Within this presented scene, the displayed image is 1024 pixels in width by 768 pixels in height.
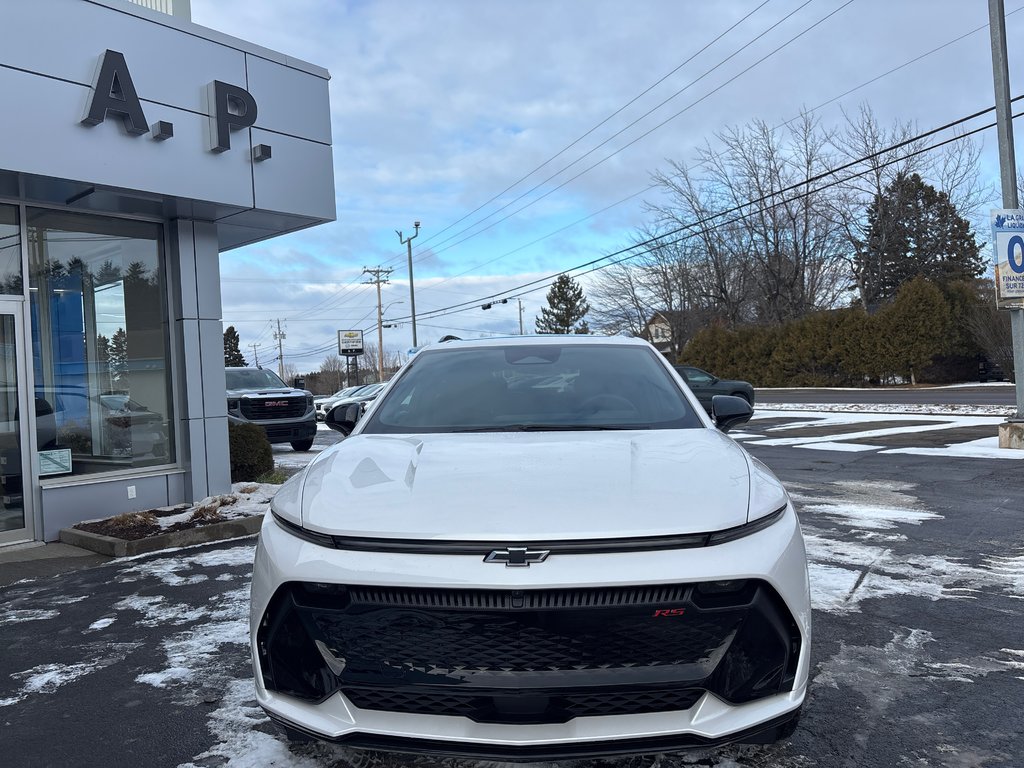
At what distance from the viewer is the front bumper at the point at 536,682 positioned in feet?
Answer: 7.03

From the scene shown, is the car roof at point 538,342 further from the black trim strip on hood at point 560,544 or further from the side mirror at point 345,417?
the black trim strip on hood at point 560,544

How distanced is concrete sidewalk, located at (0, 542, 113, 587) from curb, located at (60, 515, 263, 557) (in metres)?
0.07

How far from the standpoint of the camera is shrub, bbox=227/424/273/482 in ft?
33.2

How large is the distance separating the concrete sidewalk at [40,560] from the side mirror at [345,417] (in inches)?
136

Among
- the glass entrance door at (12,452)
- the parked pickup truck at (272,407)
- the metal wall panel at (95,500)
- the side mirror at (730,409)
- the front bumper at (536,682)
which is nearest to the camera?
the front bumper at (536,682)

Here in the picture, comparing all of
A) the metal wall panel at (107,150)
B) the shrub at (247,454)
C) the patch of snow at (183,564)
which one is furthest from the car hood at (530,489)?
the shrub at (247,454)

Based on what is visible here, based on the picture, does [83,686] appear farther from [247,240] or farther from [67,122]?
[247,240]

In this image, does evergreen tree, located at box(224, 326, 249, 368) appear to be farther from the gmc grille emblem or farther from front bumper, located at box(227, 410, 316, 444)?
the gmc grille emblem

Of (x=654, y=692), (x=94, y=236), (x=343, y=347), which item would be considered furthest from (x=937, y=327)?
(x=343, y=347)

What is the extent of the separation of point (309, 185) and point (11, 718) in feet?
22.2

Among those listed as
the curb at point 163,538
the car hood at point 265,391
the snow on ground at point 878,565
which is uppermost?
the car hood at point 265,391

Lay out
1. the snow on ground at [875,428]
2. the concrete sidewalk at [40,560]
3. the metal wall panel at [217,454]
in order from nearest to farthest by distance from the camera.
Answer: the concrete sidewalk at [40,560]
the metal wall panel at [217,454]
the snow on ground at [875,428]

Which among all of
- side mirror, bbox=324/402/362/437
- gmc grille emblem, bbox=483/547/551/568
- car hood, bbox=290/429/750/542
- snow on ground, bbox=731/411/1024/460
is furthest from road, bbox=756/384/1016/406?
gmc grille emblem, bbox=483/547/551/568

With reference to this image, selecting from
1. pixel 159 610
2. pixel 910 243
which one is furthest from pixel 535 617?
pixel 910 243
